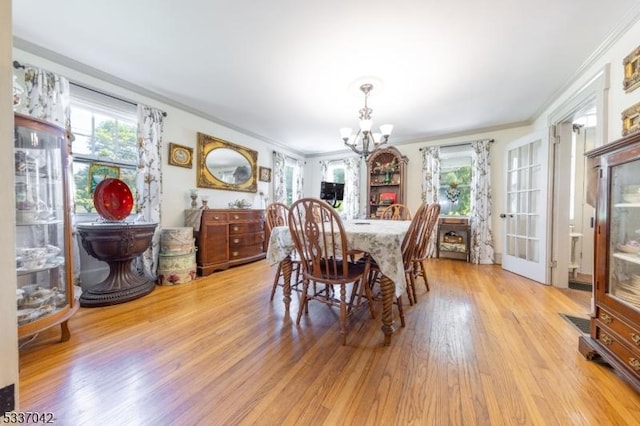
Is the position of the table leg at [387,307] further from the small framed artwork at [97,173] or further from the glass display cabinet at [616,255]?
the small framed artwork at [97,173]

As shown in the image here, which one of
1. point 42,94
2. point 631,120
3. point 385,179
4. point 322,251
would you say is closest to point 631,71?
point 631,120

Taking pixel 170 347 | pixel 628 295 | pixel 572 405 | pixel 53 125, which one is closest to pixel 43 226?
pixel 53 125

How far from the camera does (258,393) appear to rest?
118 centimetres

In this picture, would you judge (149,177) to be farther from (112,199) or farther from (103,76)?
(103,76)

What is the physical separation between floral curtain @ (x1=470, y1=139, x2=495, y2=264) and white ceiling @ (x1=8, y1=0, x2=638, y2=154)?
37.0 inches

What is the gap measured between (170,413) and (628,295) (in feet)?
7.87

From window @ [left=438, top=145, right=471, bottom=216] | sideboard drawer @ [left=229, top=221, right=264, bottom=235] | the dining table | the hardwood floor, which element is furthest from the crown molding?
window @ [left=438, top=145, right=471, bottom=216]

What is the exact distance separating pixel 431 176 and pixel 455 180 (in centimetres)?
48

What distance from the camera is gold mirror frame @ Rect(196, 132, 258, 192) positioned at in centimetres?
360

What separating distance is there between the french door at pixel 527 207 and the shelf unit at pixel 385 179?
5.43 ft

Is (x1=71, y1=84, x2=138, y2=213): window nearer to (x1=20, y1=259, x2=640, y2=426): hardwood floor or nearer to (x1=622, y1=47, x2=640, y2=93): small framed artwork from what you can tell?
(x1=20, y1=259, x2=640, y2=426): hardwood floor

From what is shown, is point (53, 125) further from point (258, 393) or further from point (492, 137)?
point (492, 137)

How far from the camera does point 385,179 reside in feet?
16.4

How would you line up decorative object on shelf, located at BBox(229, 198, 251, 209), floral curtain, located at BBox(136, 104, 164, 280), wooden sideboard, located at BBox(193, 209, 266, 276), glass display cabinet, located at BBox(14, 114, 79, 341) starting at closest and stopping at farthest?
glass display cabinet, located at BBox(14, 114, 79, 341), floral curtain, located at BBox(136, 104, 164, 280), wooden sideboard, located at BBox(193, 209, 266, 276), decorative object on shelf, located at BBox(229, 198, 251, 209)
